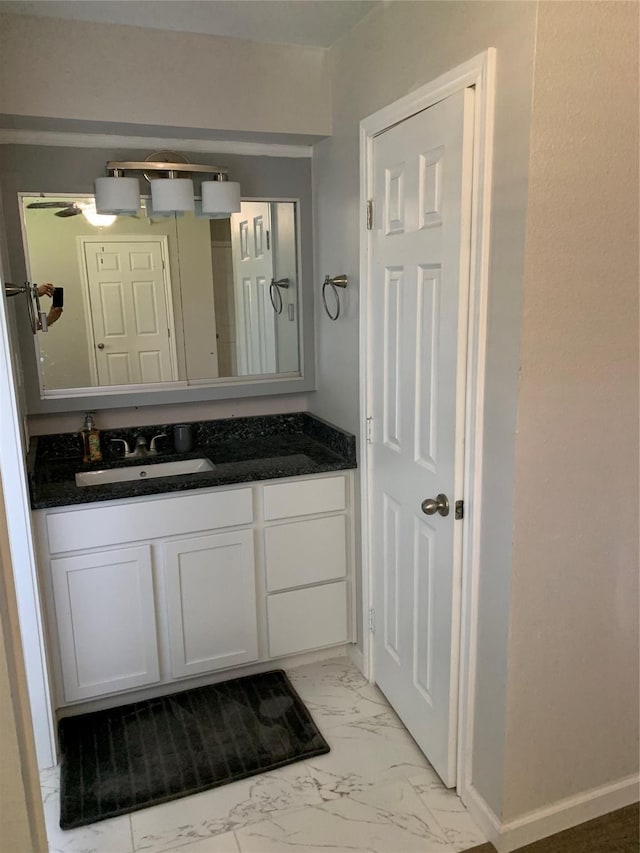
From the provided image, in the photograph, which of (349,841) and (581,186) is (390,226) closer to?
(581,186)

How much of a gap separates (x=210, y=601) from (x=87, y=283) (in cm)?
130

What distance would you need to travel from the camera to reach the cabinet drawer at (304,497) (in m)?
2.41

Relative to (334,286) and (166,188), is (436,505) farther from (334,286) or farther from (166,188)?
(166,188)

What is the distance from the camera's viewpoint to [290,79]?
7.65 ft

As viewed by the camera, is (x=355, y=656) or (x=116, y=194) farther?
(x=355, y=656)

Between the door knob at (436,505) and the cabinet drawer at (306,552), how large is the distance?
0.71 metres

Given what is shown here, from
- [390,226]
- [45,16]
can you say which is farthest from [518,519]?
[45,16]

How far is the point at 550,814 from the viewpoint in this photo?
180cm

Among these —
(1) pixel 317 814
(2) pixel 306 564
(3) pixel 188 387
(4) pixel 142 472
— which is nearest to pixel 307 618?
(2) pixel 306 564

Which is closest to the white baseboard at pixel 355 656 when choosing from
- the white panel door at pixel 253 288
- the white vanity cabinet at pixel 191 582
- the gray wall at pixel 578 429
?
the white vanity cabinet at pixel 191 582

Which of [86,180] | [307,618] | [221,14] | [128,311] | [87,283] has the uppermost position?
[221,14]

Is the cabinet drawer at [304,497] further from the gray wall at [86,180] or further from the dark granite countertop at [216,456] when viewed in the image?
the gray wall at [86,180]

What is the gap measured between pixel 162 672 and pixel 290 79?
2.21 m

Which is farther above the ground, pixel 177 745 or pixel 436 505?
pixel 436 505
